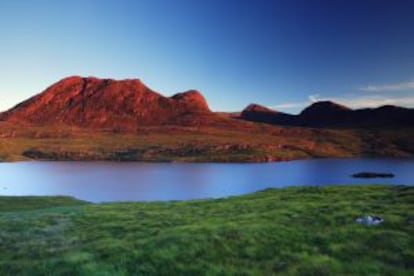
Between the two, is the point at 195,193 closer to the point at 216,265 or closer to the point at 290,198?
the point at 290,198

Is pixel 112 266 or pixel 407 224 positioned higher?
pixel 407 224

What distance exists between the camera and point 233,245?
19375 millimetres

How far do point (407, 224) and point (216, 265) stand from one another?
11.5 metres

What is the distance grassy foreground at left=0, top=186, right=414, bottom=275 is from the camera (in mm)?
→ 16734

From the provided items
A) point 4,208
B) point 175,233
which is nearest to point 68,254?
point 175,233

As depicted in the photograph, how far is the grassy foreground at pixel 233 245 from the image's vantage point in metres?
16.7

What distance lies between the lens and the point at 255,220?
24594mm

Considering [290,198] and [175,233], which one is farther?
[290,198]

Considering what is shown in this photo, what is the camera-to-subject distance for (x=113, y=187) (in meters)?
123

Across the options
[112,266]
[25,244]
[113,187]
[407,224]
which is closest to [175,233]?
[112,266]

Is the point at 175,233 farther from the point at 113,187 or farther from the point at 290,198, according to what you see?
the point at 113,187

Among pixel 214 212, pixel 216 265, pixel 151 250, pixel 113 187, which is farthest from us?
pixel 113 187

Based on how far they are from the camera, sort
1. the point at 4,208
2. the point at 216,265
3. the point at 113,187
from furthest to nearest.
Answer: the point at 113,187, the point at 4,208, the point at 216,265

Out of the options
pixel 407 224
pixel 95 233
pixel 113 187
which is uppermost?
pixel 407 224
